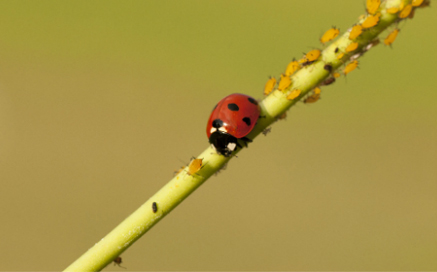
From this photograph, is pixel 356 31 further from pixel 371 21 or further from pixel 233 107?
pixel 233 107

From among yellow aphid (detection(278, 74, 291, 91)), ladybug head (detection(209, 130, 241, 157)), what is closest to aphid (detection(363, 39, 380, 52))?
yellow aphid (detection(278, 74, 291, 91))

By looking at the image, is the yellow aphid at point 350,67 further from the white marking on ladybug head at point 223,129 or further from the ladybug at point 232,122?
the white marking on ladybug head at point 223,129

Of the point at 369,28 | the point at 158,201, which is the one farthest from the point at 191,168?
the point at 369,28

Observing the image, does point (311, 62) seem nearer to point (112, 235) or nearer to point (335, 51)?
point (335, 51)

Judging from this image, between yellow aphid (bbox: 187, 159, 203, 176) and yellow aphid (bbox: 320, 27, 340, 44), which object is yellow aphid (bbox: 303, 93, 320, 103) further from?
yellow aphid (bbox: 187, 159, 203, 176)

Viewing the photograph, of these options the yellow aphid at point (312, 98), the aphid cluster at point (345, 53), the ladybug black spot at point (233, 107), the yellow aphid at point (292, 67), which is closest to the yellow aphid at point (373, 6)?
the aphid cluster at point (345, 53)

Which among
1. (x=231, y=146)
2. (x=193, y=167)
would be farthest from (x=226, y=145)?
(x=193, y=167)
